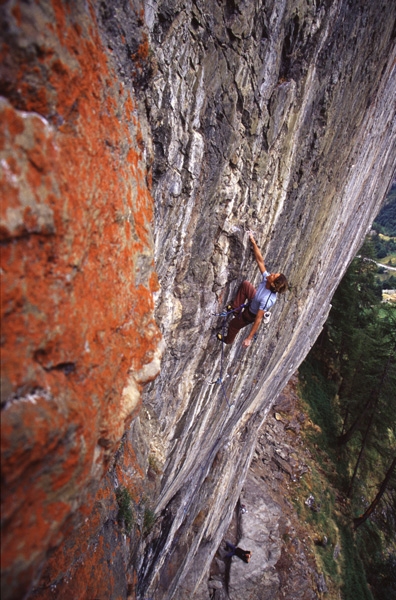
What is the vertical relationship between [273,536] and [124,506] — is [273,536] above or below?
below

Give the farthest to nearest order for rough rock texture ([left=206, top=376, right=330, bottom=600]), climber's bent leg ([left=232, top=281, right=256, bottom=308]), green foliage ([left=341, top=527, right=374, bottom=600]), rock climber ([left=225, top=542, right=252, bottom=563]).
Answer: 1. green foliage ([left=341, top=527, right=374, bottom=600])
2. rock climber ([left=225, top=542, right=252, bottom=563])
3. rough rock texture ([left=206, top=376, right=330, bottom=600])
4. climber's bent leg ([left=232, top=281, right=256, bottom=308])

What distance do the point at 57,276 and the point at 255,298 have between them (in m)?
4.51

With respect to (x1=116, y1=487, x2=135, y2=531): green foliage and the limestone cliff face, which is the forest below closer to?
the limestone cliff face

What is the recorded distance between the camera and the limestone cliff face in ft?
6.91

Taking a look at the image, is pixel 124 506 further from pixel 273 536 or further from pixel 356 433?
pixel 356 433

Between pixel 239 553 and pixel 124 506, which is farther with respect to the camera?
pixel 239 553

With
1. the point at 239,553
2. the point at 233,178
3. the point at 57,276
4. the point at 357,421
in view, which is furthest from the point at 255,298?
the point at 357,421

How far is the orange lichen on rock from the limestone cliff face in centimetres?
1

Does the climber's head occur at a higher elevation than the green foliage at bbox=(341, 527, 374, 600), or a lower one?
higher

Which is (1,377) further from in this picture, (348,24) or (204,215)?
(348,24)

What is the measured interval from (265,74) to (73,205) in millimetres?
4345

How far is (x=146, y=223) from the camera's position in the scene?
366cm

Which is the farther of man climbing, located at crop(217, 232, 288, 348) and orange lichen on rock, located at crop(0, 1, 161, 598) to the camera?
man climbing, located at crop(217, 232, 288, 348)

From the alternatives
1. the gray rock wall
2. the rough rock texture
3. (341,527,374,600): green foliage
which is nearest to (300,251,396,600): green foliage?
(341,527,374,600): green foliage
